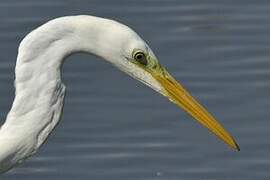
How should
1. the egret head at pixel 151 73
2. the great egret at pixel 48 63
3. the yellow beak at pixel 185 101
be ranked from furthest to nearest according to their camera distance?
the yellow beak at pixel 185 101
the egret head at pixel 151 73
the great egret at pixel 48 63

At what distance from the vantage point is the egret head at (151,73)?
998 centimetres

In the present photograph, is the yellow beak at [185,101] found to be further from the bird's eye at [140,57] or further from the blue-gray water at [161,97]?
the blue-gray water at [161,97]

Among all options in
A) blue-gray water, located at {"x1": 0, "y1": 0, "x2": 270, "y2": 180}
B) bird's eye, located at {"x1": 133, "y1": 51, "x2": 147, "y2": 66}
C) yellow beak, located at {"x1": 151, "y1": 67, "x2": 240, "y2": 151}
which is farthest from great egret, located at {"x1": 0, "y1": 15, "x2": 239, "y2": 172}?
blue-gray water, located at {"x1": 0, "y1": 0, "x2": 270, "y2": 180}

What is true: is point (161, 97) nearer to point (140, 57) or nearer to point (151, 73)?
point (151, 73)

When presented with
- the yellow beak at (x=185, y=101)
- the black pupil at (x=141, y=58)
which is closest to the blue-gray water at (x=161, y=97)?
the yellow beak at (x=185, y=101)

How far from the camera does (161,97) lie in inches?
533

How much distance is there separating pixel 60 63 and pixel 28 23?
4636mm

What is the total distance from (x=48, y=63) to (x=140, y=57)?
594 millimetres

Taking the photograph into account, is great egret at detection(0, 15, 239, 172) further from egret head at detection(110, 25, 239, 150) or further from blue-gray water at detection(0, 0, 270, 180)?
blue-gray water at detection(0, 0, 270, 180)

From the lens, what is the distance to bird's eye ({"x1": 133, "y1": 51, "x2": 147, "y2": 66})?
32.9 ft

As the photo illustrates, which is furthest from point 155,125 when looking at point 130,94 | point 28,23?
point 28,23

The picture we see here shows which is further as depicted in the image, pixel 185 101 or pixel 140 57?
pixel 185 101

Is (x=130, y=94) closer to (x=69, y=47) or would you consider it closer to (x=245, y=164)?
(x=245, y=164)

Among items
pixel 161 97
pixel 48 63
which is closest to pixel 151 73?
pixel 48 63
